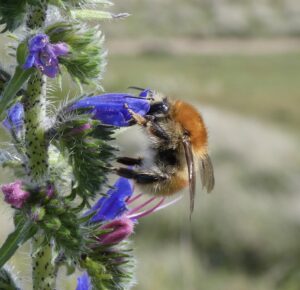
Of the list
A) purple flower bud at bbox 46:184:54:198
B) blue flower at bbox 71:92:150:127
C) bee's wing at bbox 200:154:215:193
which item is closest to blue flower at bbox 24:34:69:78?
blue flower at bbox 71:92:150:127

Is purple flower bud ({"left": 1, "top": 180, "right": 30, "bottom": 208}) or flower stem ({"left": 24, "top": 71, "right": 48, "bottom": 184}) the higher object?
flower stem ({"left": 24, "top": 71, "right": 48, "bottom": 184})

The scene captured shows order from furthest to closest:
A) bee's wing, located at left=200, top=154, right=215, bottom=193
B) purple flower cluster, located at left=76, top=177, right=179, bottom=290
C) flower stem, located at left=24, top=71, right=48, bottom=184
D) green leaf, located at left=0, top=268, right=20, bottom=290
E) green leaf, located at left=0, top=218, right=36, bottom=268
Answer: bee's wing, located at left=200, top=154, right=215, bottom=193 → purple flower cluster, located at left=76, top=177, right=179, bottom=290 → green leaf, located at left=0, top=268, right=20, bottom=290 → flower stem, located at left=24, top=71, right=48, bottom=184 → green leaf, located at left=0, top=218, right=36, bottom=268

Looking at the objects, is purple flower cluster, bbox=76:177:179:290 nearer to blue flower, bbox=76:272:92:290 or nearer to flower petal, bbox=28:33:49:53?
blue flower, bbox=76:272:92:290

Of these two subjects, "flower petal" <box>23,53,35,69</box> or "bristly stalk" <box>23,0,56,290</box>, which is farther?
"bristly stalk" <box>23,0,56,290</box>

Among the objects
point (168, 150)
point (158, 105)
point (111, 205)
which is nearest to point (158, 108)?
point (158, 105)

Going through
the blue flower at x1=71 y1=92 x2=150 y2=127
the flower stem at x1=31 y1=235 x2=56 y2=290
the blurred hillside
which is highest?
the blue flower at x1=71 y1=92 x2=150 y2=127

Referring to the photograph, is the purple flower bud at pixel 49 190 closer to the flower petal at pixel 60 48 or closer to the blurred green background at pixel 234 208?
the blurred green background at pixel 234 208
